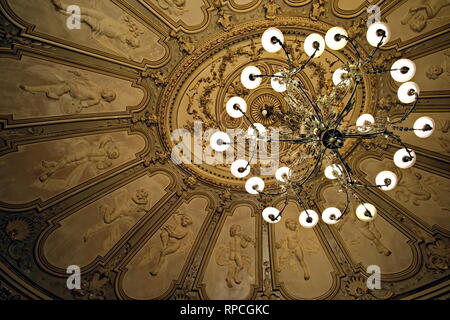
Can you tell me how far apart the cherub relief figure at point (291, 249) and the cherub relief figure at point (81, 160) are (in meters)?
3.97

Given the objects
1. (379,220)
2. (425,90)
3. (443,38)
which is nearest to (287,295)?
(379,220)

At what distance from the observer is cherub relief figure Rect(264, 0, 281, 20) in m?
5.79

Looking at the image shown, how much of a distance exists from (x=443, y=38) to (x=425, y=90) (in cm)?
90

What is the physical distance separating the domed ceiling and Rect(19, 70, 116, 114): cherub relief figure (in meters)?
0.02

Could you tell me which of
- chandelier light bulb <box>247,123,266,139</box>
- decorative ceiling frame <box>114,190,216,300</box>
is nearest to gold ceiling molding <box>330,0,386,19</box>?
chandelier light bulb <box>247,123,266,139</box>

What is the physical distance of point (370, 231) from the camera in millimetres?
6941

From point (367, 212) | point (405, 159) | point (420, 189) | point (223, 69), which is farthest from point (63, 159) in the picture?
point (420, 189)

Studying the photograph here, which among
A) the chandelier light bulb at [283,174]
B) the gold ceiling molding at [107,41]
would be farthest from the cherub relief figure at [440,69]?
the gold ceiling molding at [107,41]

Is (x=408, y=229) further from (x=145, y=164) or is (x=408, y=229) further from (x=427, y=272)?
(x=145, y=164)

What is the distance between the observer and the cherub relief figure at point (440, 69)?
18.4ft

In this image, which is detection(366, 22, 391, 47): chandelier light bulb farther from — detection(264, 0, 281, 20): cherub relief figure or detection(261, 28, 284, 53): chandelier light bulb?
detection(264, 0, 281, 20): cherub relief figure

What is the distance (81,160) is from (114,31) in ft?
7.96

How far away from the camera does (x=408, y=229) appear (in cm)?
666

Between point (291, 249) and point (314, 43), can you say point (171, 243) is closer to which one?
point (291, 249)
